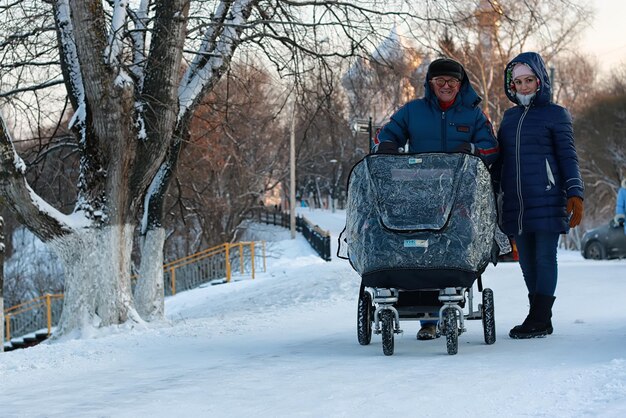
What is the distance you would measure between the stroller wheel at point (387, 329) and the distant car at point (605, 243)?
21.0 meters

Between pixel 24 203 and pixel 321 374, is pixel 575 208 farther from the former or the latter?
pixel 24 203

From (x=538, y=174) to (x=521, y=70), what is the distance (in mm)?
792

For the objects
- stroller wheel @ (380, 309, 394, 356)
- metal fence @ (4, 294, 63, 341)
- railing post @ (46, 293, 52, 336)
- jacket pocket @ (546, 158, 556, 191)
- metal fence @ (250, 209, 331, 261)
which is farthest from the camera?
metal fence @ (250, 209, 331, 261)

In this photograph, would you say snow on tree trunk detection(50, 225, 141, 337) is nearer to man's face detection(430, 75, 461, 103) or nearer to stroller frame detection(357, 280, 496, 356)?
stroller frame detection(357, 280, 496, 356)

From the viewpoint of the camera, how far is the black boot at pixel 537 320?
742 centimetres

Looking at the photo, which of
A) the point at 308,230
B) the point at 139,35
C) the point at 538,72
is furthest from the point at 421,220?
the point at 308,230

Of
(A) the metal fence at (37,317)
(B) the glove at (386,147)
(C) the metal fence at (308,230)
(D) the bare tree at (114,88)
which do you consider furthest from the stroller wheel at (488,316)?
(C) the metal fence at (308,230)

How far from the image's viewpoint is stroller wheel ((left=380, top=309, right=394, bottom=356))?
21.2 feet

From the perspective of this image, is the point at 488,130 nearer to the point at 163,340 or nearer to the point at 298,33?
the point at 163,340

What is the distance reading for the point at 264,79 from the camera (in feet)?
49.6

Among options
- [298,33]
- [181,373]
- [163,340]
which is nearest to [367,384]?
[181,373]

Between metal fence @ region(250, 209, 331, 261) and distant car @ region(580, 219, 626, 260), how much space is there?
10.7 m

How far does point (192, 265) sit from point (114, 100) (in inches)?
695

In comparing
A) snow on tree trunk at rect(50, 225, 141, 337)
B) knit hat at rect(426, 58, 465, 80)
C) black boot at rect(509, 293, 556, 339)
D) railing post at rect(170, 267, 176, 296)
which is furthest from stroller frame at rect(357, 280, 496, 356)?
railing post at rect(170, 267, 176, 296)
